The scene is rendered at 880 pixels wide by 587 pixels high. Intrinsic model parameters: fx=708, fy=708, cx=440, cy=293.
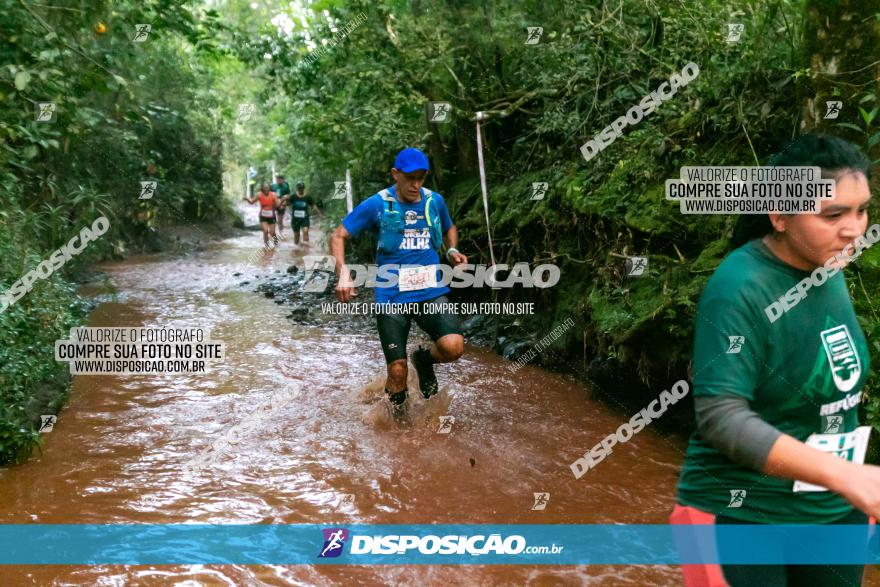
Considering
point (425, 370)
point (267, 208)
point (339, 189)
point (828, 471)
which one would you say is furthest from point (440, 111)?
point (267, 208)

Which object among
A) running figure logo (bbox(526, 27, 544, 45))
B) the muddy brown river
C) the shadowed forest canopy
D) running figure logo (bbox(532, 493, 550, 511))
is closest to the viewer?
the muddy brown river

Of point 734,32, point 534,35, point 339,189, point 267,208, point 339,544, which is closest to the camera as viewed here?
point 339,544

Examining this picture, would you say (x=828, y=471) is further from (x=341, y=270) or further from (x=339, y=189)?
(x=339, y=189)

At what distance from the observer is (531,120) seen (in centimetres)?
915

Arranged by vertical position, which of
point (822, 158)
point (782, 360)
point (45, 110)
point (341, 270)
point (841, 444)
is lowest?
point (841, 444)

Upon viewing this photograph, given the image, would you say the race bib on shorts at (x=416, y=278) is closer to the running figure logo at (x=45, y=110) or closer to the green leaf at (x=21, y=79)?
the green leaf at (x=21, y=79)

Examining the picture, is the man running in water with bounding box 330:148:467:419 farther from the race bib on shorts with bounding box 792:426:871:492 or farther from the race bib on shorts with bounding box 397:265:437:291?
the race bib on shorts with bounding box 792:426:871:492

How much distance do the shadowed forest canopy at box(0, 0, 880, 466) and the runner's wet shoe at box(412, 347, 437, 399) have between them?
1.57 metres

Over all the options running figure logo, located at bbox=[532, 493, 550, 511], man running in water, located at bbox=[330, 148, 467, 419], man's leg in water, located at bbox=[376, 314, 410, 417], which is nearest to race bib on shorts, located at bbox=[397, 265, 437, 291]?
man running in water, located at bbox=[330, 148, 467, 419]

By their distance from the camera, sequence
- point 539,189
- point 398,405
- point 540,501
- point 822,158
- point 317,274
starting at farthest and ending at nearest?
point 317,274 < point 539,189 < point 398,405 < point 540,501 < point 822,158

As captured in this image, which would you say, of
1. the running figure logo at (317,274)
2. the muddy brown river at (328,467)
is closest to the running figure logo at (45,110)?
the muddy brown river at (328,467)

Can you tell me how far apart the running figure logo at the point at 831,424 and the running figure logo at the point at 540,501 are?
8.86ft

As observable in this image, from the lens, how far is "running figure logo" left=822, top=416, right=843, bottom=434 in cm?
183

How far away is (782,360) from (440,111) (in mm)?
8282
